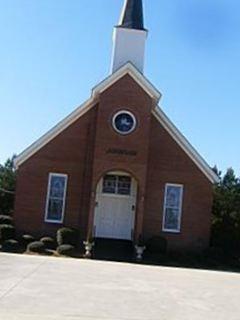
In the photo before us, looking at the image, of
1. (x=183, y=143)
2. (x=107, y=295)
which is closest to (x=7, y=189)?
(x=183, y=143)

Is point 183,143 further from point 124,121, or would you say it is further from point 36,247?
point 36,247

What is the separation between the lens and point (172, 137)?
3428 centimetres

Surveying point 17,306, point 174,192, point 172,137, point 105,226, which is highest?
point 172,137

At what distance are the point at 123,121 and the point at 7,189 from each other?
1421cm

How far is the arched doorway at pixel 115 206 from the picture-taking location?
112ft

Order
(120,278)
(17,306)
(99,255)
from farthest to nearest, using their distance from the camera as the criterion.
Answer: (99,255)
(120,278)
(17,306)

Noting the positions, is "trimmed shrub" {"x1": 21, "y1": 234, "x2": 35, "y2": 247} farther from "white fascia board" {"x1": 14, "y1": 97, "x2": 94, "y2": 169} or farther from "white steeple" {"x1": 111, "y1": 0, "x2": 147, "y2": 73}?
"white steeple" {"x1": 111, "y1": 0, "x2": 147, "y2": 73}

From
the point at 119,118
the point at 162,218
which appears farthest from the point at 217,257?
the point at 119,118

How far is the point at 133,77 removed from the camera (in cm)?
3359

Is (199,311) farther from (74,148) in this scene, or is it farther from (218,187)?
(218,187)

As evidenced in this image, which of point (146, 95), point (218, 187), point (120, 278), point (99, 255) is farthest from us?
point (218, 187)

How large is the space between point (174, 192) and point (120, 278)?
1503 centimetres

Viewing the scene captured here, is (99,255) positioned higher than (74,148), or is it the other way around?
(74,148)

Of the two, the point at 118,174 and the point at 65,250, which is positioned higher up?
the point at 118,174
